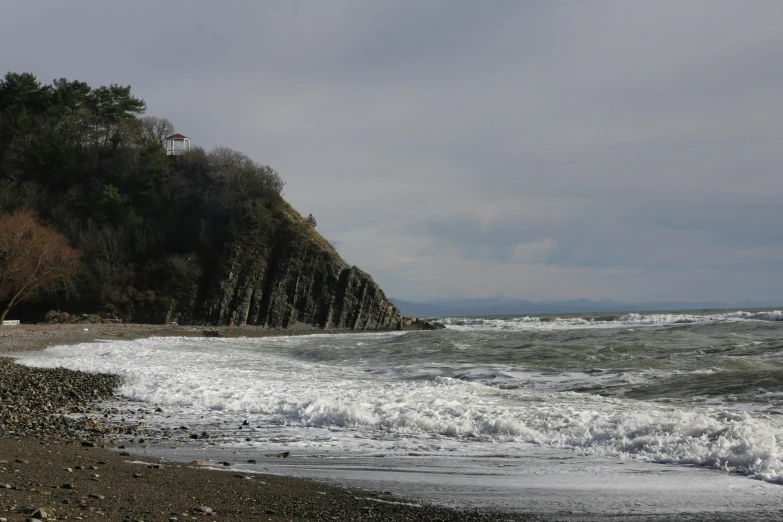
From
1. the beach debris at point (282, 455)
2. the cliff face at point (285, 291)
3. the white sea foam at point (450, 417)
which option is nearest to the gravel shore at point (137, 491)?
the beach debris at point (282, 455)

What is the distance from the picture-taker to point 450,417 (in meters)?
10.7

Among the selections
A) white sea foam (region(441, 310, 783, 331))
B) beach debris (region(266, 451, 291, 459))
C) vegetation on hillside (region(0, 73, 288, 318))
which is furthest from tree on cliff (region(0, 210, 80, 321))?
beach debris (region(266, 451, 291, 459))

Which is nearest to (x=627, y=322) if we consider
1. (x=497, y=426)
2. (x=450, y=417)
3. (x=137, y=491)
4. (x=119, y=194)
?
(x=119, y=194)

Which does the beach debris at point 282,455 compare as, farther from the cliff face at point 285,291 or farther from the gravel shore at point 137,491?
the cliff face at point 285,291

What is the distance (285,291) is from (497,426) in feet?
136

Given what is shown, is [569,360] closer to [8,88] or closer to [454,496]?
[454,496]

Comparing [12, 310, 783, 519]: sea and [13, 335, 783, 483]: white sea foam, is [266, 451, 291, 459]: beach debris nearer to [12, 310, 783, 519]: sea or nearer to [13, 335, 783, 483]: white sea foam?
[12, 310, 783, 519]: sea

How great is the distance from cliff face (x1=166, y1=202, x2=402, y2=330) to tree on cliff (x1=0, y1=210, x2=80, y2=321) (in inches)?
325

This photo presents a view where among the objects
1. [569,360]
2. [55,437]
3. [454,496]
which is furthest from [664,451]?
[569,360]

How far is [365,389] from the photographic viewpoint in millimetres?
14180

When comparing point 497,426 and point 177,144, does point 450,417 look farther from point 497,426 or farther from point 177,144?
point 177,144

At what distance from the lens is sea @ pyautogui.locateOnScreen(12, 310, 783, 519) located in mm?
6816

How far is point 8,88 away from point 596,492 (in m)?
69.9

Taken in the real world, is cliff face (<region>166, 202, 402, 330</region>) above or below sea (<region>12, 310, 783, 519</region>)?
above
